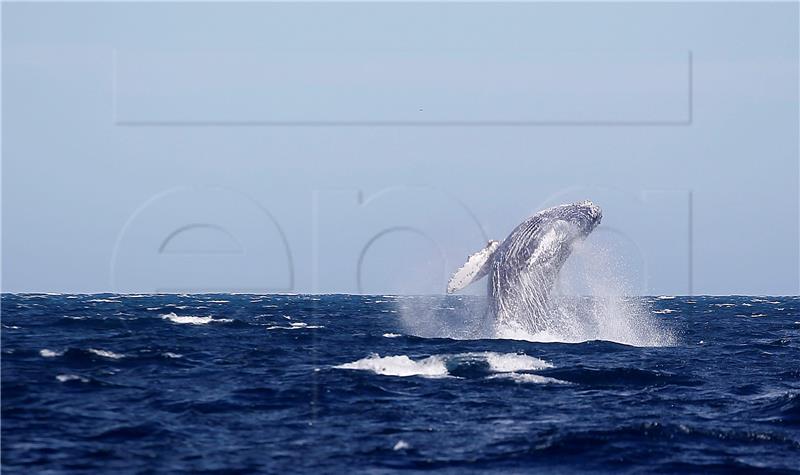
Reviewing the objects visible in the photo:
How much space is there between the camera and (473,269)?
3003 cm

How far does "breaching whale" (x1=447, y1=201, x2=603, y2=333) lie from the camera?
29.7 m

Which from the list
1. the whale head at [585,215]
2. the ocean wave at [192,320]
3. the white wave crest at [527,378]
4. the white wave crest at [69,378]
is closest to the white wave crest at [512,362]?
the white wave crest at [527,378]

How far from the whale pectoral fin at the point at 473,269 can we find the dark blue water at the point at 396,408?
191 cm

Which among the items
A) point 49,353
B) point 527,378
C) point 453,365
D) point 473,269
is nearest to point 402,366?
point 453,365

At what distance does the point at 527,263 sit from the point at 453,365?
5.47 meters

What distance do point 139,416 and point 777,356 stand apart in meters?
21.5

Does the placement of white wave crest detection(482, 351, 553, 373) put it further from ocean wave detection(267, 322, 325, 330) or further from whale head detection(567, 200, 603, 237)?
ocean wave detection(267, 322, 325, 330)

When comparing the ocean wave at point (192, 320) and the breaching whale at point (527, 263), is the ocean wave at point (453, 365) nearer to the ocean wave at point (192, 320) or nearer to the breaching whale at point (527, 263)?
the breaching whale at point (527, 263)

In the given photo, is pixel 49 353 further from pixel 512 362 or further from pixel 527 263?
pixel 527 263

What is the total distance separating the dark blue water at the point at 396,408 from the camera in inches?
629

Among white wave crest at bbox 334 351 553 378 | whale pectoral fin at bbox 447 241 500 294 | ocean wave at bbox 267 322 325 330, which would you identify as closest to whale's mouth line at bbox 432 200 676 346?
whale pectoral fin at bbox 447 241 500 294

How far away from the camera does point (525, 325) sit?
3075 centimetres

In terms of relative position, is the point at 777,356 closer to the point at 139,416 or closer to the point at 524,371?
the point at 524,371

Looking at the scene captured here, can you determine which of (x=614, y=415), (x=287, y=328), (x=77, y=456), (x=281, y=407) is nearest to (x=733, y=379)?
(x=614, y=415)
